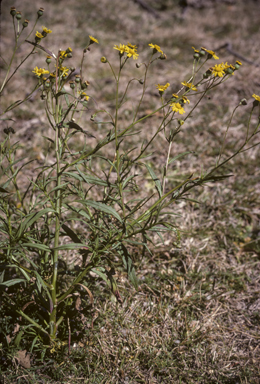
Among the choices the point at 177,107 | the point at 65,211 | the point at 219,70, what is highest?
the point at 219,70

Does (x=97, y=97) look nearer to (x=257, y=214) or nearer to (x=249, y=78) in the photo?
(x=249, y=78)

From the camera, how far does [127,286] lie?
197 centimetres

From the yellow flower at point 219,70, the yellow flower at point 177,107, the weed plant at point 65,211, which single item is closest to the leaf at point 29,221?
the weed plant at point 65,211

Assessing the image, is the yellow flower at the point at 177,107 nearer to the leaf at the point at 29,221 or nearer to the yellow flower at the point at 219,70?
the yellow flower at the point at 219,70

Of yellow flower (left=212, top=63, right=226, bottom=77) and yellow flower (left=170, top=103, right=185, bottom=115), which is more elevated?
yellow flower (left=212, top=63, right=226, bottom=77)

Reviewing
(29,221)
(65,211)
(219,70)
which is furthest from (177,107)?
(65,211)

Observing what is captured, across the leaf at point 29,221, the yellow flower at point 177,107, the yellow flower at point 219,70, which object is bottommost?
the leaf at point 29,221

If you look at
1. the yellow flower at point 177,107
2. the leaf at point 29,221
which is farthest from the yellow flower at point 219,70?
the leaf at point 29,221

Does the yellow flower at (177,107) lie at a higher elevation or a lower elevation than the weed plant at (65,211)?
higher

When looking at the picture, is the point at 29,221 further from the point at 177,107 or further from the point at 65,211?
the point at 177,107

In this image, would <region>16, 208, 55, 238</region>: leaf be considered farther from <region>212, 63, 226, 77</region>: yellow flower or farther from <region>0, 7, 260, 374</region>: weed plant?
<region>212, 63, 226, 77</region>: yellow flower

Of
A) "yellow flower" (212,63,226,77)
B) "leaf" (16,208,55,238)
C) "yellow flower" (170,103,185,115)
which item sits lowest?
"leaf" (16,208,55,238)

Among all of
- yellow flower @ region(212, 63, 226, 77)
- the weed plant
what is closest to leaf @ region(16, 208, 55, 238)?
the weed plant

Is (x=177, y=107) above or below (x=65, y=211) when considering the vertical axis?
above
